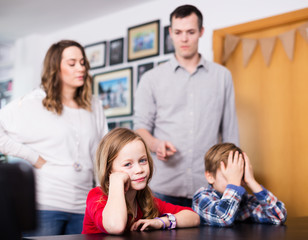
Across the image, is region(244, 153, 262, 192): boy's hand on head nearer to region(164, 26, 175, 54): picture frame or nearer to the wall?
the wall

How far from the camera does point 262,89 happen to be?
297 cm

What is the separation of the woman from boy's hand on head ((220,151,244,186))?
0.66 m

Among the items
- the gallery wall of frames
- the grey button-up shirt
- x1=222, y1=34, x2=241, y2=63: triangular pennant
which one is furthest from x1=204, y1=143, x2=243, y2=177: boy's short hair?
the gallery wall of frames

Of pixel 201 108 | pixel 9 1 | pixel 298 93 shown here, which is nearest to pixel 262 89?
pixel 298 93

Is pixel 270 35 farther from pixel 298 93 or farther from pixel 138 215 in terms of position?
pixel 138 215

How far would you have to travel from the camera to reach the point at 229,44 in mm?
3107

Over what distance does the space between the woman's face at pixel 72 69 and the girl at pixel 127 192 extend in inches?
24.5

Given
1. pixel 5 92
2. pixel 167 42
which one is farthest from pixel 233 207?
pixel 5 92

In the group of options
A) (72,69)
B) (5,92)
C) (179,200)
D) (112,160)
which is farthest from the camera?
(5,92)

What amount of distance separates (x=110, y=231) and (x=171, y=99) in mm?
1191

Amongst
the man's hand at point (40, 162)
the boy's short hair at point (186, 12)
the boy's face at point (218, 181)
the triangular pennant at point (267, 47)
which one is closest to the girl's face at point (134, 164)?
the boy's face at point (218, 181)

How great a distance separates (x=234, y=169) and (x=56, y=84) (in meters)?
0.94

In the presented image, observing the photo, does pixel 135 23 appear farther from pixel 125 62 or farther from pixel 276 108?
pixel 276 108

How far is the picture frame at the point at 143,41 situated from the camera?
3602 mm
